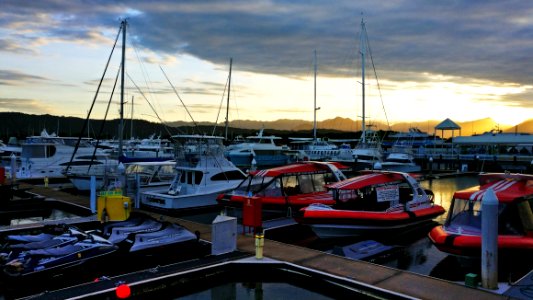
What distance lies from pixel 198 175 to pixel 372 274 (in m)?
14.1

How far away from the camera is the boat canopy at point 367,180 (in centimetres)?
1595

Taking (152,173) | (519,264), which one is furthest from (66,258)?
(152,173)

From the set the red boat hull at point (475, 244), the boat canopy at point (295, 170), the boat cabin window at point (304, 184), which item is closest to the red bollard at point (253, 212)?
the boat canopy at point (295, 170)

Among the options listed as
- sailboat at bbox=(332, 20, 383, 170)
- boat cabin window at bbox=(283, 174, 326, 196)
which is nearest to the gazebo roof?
sailboat at bbox=(332, 20, 383, 170)

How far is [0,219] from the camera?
810 inches

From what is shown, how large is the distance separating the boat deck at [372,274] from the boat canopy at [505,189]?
3615 millimetres

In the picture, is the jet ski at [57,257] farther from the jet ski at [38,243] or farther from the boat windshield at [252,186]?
the boat windshield at [252,186]

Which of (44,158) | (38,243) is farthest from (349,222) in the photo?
(44,158)

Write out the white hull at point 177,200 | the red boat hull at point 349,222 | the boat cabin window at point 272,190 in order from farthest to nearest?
the white hull at point 177,200
the boat cabin window at point 272,190
the red boat hull at point 349,222

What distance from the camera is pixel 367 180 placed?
16625mm

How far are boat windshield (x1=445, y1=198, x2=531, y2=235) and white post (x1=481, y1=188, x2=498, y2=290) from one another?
2.59 meters

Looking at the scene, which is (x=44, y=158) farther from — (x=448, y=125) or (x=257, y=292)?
(x=448, y=125)

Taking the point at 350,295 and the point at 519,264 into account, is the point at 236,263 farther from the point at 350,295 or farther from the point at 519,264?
the point at 519,264

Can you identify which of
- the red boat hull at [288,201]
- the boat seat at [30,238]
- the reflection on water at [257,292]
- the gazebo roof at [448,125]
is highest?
the gazebo roof at [448,125]
